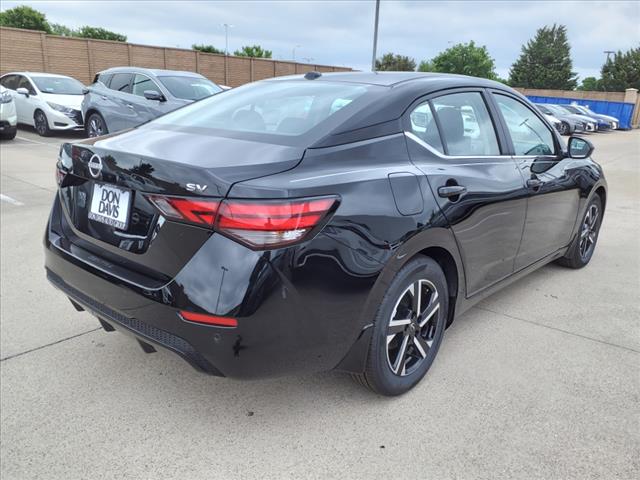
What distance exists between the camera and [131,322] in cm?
220

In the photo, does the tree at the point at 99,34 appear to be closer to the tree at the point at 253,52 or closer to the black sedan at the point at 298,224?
the tree at the point at 253,52

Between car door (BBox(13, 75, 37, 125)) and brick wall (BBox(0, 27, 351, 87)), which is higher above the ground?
brick wall (BBox(0, 27, 351, 87))

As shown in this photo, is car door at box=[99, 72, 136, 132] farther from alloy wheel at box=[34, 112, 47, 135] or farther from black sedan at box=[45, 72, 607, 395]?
black sedan at box=[45, 72, 607, 395]

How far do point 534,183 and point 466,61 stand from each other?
220 feet

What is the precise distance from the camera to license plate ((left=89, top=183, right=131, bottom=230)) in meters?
2.18

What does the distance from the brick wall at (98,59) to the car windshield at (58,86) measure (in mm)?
10078

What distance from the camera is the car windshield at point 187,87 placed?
10.2m

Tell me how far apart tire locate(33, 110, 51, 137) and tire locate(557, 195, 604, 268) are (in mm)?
12566

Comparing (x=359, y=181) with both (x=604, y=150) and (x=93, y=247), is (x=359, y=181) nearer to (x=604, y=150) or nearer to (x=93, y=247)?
(x=93, y=247)

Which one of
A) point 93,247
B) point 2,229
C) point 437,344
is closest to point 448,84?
point 437,344

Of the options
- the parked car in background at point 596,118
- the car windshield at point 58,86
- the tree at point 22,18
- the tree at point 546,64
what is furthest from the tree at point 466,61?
the car windshield at point 58,86

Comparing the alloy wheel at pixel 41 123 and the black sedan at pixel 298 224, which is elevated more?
the black sedan at pixel 298 224

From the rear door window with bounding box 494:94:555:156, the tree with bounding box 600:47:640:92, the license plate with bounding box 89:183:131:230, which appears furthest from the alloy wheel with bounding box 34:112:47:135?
the tree with bounding box 600:47:640:92

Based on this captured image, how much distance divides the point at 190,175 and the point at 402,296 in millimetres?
1131
